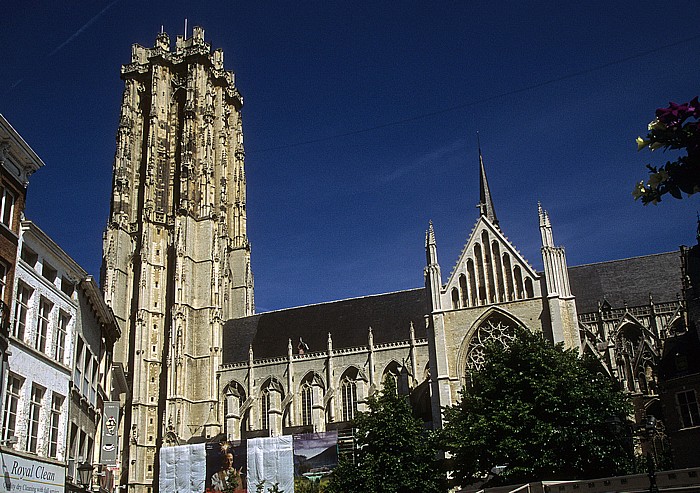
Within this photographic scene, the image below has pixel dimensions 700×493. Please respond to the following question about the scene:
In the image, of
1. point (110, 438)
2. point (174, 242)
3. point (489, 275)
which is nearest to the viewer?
point (110, 438)

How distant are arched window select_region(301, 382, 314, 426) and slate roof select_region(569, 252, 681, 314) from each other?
1990 centimetres

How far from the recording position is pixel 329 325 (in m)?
57.0

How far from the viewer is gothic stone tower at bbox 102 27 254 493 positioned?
5428 cm

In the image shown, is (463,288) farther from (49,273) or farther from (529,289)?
(49,273)

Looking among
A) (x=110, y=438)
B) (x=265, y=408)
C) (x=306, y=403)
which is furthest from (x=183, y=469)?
(x=110, y=438)

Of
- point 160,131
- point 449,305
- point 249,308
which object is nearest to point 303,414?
point 249,308

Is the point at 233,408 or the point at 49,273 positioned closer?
the point at 49,273

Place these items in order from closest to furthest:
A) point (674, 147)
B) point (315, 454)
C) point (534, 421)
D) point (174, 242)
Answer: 1. point (674, 147)
2. point (534, 421)
3. point (315, 454)
4. point (174, 242)

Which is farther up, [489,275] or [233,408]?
[489,275]

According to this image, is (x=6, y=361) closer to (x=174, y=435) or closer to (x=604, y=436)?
(x=604, y=436)

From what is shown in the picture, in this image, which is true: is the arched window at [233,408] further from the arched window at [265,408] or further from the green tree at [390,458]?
the green tree at [390,458]

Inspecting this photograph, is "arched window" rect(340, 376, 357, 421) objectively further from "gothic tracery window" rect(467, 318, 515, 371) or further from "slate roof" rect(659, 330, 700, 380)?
"slate roof" rect(659, 330, 700, 380)

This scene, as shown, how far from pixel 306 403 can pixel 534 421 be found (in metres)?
27.6

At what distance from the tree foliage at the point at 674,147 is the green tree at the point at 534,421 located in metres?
20.9
